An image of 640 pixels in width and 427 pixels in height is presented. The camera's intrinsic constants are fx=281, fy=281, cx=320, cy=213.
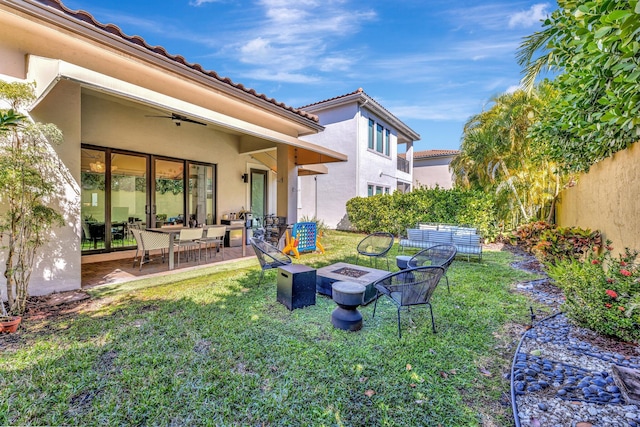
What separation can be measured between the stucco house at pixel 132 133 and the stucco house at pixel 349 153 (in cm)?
555

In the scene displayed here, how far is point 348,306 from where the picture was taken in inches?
167

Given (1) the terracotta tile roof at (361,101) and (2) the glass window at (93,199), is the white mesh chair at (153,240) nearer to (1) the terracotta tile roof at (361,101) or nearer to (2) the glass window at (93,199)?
(2) the glass window at (93,199)

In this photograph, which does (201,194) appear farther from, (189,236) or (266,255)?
(266,255)

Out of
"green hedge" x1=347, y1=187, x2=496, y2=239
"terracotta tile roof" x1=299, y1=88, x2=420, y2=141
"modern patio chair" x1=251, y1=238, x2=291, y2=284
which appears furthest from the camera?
"terracotta tile roof" x1=299, y1=88, x2=420, y2=141

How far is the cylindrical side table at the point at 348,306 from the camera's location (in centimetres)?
416

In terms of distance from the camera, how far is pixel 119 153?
28.6ft

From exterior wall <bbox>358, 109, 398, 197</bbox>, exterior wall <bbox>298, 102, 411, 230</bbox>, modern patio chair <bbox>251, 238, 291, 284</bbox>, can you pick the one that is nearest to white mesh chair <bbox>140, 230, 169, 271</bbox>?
modern patio chair <bbox>251, 238, 291, 284</bbox>

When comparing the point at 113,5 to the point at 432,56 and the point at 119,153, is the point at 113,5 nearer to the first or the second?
the point at 119,153

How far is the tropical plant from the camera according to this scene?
2.47 meters

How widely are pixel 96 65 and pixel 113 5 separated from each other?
3.00m

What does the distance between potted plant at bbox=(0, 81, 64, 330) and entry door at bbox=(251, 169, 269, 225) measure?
8248 millimetres

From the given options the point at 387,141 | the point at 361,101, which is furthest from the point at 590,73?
the point at 387,141

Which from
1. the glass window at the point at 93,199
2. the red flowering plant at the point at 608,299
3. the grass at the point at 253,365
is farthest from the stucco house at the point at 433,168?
the glass window at the point at 93,199

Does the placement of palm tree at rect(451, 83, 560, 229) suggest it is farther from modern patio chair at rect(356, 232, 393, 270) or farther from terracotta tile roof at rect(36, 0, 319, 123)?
terracotta tile roof at rect(36, 0, 319, 123)
